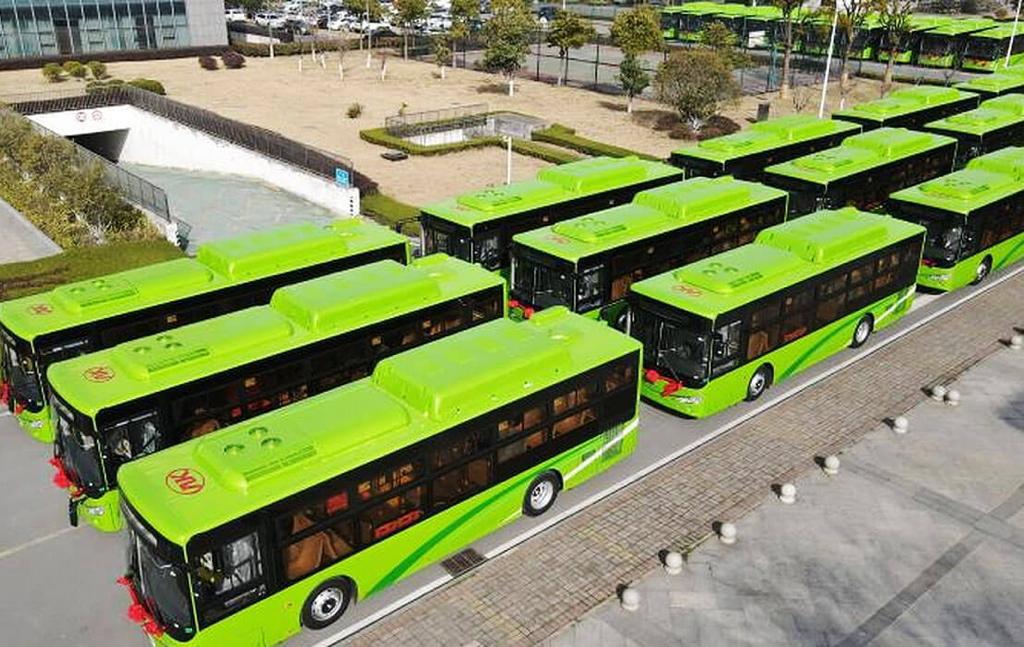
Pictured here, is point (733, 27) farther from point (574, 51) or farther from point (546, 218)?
point (546, 218)

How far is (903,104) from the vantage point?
4144 cm

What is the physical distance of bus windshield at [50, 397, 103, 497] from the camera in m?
14.9

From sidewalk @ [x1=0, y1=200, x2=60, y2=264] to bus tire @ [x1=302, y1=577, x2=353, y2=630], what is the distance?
21.8m

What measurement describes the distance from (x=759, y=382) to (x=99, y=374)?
14883 mm

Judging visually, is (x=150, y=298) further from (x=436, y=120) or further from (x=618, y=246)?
(x=436, y=120)

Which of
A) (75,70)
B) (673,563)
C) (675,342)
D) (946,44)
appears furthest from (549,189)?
(946,44)

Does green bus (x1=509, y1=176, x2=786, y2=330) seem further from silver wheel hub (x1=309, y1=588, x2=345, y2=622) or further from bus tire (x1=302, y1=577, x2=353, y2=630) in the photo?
silver wheel hub (x1=309, y1=588, x2=345, y2=622)

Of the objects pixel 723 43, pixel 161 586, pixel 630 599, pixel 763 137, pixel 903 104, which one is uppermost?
pixel 723 43

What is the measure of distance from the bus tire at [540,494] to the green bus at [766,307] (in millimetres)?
4173

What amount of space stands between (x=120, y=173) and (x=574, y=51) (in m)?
52.0

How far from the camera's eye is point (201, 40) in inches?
2852

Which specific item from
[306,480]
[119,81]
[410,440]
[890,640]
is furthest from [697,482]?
[119,81]

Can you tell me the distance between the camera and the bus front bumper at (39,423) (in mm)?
18281

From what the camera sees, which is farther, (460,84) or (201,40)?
(201,40)
